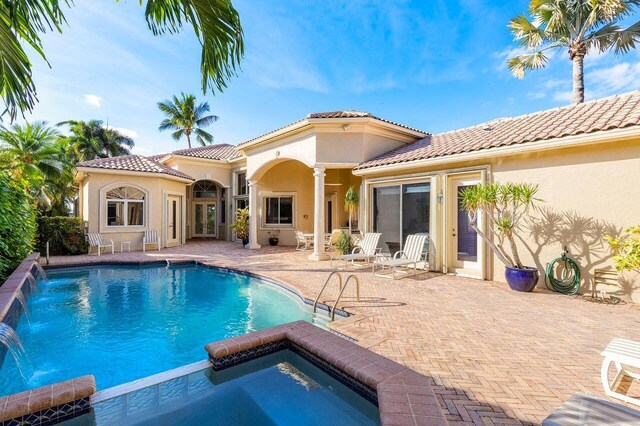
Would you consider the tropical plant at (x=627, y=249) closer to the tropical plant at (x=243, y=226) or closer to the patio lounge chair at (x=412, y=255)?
the patio lounge chair at (x=412, y=255)

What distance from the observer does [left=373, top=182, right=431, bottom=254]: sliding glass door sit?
36.7 feet

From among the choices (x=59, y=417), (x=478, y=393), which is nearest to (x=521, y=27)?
(x=478, y=393)

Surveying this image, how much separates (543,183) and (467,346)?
5.91m

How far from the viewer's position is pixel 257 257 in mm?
14555

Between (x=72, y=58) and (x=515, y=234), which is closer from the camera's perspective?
(x=72, y=58)

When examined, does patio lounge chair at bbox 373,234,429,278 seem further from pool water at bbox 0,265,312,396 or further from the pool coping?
the pool coping

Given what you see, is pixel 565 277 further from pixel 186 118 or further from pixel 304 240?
pixel 186 118

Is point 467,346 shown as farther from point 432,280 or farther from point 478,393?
point 432,280

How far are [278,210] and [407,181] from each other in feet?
32.1

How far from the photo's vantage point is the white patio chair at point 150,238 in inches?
664

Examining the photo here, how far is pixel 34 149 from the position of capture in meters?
19.2

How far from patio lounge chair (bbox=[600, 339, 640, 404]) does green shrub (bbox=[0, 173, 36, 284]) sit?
500 inches

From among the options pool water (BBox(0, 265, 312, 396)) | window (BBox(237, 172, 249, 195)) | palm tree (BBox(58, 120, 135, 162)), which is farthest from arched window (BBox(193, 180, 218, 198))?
palm tree (BBox(58, 120, 135, 162))

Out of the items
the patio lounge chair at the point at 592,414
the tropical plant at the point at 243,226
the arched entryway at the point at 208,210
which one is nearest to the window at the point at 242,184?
the arched entryway at the point at 208,210
